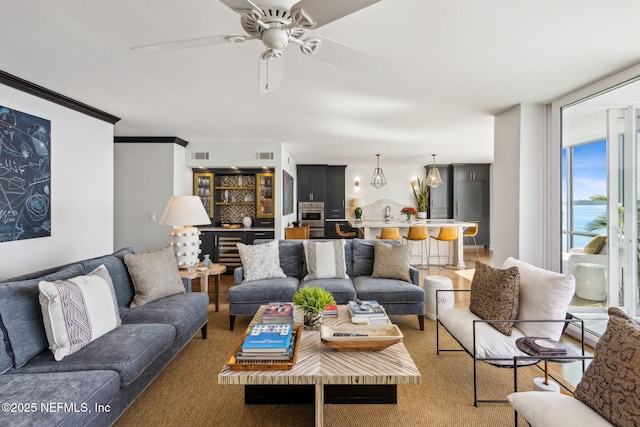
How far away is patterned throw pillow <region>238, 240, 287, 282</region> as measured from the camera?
3.61 metres

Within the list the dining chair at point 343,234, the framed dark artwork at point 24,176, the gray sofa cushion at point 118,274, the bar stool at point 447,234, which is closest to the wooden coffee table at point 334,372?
the gray sofa cushion at point 118,274

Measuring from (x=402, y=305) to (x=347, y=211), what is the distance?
20.5 ft

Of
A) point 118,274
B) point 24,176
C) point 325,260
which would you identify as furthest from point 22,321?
point 325,260

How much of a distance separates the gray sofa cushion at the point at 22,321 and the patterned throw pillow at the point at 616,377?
2855 millimetres

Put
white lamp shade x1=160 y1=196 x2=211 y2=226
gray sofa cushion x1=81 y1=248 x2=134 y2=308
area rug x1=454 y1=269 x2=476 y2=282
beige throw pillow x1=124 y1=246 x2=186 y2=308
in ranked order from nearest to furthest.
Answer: gray sofa cushion x1=81 y1=248 x2=134 y2=308 → beige throw pillow x1=124 y1=246 x2=186 y2=308 → white lamp shade x1=160 y1=196 x2=211 y2=226 → area rug x1=454 y1=269 x2=476 y2=282

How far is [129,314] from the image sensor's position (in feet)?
8.35

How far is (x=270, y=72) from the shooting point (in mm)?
2141

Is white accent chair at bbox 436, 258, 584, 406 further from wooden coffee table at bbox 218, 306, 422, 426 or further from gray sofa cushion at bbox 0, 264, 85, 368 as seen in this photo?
gray sofa cushion at bbox 0, 264, 85, 368

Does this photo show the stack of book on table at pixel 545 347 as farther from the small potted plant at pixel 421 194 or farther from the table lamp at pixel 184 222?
the small potted plant at pixel 421 194

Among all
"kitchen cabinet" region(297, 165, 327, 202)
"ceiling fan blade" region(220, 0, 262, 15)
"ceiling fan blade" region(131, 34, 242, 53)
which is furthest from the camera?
"kitchen cabinet" region(297, 165, 327, 202)

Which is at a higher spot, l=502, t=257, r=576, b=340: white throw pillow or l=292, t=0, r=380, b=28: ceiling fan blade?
l=292, t=0, r=380, b=28: ceiling fan blade

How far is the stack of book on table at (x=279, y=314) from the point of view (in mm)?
2406

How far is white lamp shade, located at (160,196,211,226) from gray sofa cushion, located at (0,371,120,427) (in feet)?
6.55

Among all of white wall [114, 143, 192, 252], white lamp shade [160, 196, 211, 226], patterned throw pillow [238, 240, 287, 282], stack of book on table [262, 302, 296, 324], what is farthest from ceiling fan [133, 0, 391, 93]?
white wall [114, 143, 192, 252]
